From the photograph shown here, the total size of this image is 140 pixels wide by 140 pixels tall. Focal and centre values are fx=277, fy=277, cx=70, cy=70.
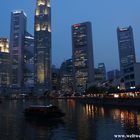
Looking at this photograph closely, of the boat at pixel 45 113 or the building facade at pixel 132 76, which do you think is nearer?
the boat at pixel 45 113

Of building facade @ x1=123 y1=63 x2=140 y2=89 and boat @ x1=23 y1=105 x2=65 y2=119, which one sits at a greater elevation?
building facade @ x1=123 y1=63 x2=140 y2=89

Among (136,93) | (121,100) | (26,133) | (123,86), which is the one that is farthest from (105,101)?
(26,133)

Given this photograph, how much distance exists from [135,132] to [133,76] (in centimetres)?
11004

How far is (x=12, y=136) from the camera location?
36688 millimetres

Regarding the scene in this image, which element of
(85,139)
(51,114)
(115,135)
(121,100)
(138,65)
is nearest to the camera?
(85,139)

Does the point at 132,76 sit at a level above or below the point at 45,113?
above

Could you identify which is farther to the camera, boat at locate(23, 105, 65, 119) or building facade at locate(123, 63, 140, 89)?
building facade at locate(123, 63, 140, 89)

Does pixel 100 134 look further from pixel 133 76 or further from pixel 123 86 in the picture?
pixel 123 86

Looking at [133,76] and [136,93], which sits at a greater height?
[133,76]

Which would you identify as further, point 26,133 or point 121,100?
point 121,100

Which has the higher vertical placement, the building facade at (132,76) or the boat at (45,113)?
the building facade at (132,76)

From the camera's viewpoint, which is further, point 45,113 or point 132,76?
point 132,76

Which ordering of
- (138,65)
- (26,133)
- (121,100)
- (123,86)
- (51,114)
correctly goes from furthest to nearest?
(123,86)
(138,65)
(121,100)
(51,114)
(26,133)

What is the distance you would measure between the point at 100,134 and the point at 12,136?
11.7 metres
